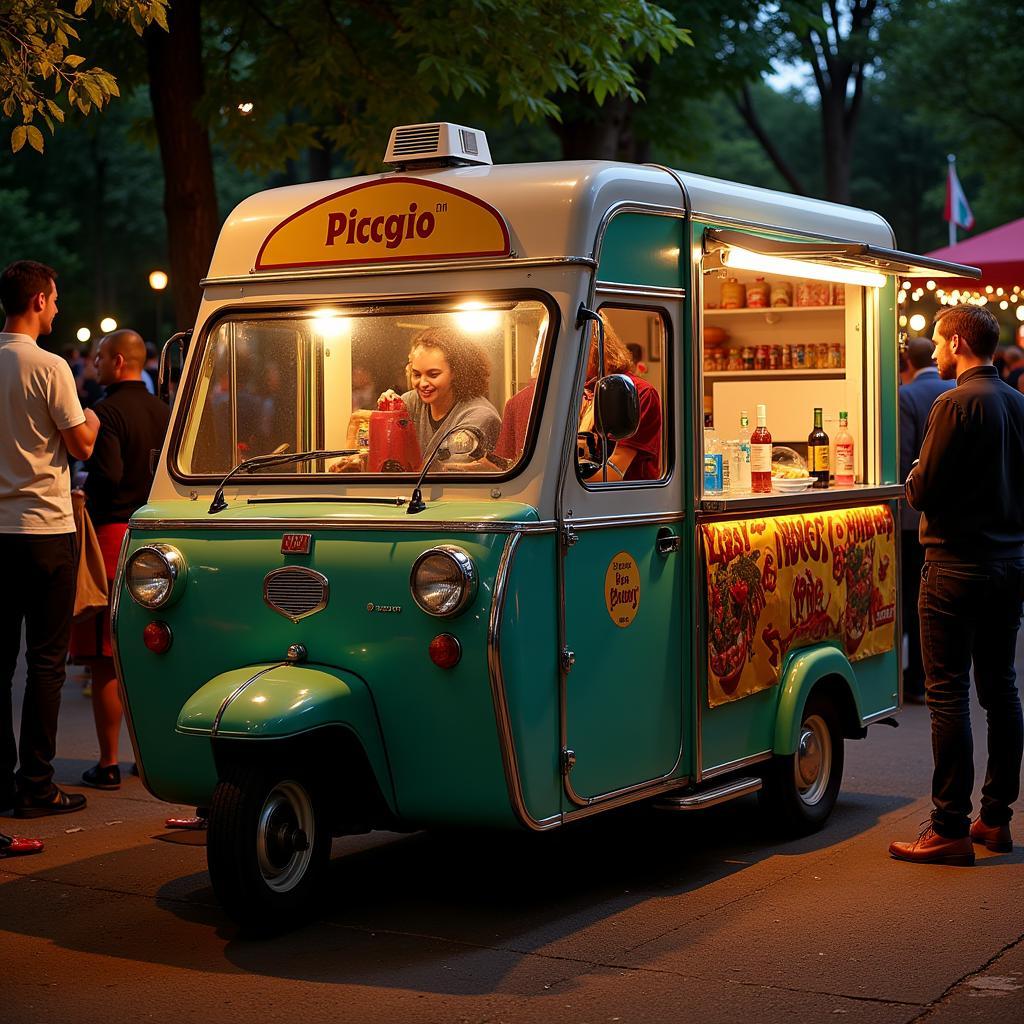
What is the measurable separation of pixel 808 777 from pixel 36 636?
348 cm

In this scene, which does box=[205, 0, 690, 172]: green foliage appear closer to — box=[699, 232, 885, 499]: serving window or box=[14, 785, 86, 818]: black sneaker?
box=[699, 232, 885, 499]: serving window

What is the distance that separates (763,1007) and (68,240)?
150 ft

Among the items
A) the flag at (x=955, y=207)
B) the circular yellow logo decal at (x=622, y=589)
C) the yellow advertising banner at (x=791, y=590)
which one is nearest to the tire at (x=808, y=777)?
the yellow advertising banner at (x=791, y=590)

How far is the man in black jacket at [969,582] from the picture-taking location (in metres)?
6.72

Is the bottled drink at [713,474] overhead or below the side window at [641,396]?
below

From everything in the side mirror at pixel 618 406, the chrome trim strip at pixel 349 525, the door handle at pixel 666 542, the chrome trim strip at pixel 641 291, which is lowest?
the door handle at pixel 666 542

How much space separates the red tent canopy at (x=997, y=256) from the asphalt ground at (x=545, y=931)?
31.1 ft

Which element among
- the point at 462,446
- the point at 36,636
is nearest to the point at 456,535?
the point at 462,446

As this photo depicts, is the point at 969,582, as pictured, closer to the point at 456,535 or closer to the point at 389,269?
the point at 456,535

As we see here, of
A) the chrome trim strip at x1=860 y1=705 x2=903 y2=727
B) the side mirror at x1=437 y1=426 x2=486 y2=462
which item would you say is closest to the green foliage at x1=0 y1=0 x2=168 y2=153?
Answer: the side mirror at x1=437 y1=426 x2=486 y2=462

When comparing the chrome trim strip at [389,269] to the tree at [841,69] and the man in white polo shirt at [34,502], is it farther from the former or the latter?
the tree at [841,69]

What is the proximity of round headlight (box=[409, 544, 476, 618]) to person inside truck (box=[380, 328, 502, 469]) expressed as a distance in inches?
20.1

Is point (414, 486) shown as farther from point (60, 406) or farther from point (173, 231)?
point (173, 231)

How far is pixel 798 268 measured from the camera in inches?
298
